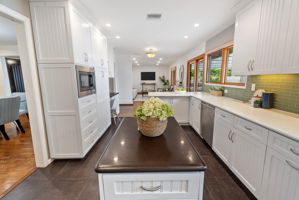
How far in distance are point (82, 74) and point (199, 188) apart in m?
2.24

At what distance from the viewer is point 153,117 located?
104 centimetres

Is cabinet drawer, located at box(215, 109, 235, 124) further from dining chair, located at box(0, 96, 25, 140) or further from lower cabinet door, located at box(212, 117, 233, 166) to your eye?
dining chair, located at box(0, 96, 25, 140)

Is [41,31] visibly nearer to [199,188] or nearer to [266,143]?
[199,188]

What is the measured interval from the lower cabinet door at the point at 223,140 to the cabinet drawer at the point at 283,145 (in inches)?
25.7

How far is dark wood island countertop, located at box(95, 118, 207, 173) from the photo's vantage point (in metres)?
0.77

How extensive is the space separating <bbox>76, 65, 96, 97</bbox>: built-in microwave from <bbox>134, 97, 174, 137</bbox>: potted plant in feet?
5.01

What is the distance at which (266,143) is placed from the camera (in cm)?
132

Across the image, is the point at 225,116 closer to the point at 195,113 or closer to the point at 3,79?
the point at 195,113

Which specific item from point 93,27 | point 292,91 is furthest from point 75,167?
point 292,91

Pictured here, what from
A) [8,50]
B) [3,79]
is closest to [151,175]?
[8,50]

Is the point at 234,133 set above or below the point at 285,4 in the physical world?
below

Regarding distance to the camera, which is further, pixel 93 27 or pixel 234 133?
pixel 93 27

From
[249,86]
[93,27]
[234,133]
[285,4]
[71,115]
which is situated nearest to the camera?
[285,4]

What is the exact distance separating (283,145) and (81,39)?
291cm
